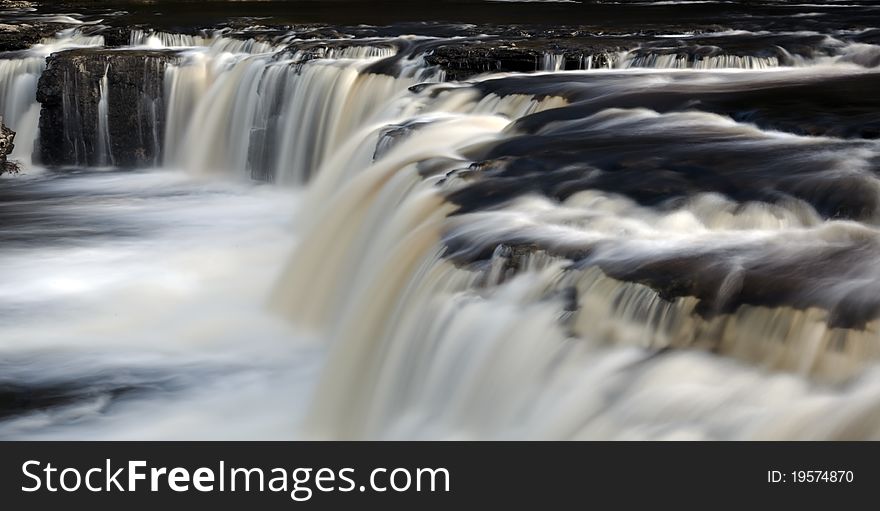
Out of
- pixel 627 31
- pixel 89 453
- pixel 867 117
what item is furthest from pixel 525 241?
pixel 627 31

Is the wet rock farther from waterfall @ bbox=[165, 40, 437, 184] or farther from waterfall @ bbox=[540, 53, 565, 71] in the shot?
waterfall @ bbox=[540, 53, 565, 71]

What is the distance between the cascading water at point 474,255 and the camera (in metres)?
5.08

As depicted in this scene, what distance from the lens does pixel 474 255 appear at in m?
6.30

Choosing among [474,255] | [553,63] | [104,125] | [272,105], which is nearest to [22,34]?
[104,125]

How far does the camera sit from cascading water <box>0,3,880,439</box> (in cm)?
508

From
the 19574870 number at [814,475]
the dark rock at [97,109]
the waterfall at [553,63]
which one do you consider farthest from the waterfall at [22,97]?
the 19574870 number at [814,475]

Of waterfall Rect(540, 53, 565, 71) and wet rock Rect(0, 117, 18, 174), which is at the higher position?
waterfall Rect(540, 53, 565, 71)

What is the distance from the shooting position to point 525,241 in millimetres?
6258

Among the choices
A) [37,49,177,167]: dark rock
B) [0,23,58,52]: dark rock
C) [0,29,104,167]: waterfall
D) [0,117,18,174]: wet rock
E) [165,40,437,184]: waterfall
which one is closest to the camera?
[165,40,437,184]: waterfall

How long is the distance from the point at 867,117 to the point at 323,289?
3.84 metres

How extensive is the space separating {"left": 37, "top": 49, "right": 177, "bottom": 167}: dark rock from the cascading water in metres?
0.33

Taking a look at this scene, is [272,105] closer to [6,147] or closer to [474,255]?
[6,147]

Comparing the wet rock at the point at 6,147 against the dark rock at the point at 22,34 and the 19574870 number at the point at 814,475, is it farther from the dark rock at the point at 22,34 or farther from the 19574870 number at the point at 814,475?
the 19574870 number at the point at 814,475

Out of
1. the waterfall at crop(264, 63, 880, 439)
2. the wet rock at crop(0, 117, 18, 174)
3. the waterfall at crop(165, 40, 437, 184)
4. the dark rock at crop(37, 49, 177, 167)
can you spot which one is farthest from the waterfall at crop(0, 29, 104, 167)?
the waterfall at crop(264, 63, 880, 439)
